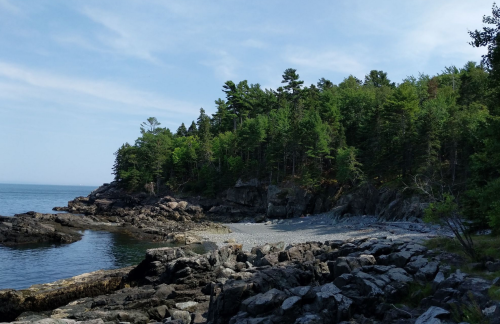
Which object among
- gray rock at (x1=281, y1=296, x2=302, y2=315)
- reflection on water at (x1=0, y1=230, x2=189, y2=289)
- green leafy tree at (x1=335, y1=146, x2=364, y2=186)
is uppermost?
green leafy tree at (x1=335, y1=146, x2=364, y2=186)

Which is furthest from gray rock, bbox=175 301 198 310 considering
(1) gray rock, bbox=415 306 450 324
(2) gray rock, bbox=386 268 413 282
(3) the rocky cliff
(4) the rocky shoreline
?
(3) the rocky cliff

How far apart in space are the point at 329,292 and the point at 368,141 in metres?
51.9

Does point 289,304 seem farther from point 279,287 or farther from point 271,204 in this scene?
point 271,204

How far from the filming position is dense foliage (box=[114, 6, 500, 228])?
43500mm

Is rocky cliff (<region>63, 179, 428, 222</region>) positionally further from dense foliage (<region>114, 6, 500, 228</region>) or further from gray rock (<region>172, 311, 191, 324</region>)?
gray rock (<region>172, 311, 191, 324</region>)

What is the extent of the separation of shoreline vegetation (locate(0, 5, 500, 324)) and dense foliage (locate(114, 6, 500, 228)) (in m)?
0.26

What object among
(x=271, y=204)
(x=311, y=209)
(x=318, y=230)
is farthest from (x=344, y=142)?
(x=318, y=230)

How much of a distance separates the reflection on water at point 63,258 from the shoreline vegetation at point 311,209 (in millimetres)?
3688

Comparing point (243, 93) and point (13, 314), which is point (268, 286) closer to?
point (13, 314)

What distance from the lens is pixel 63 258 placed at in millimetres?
33281

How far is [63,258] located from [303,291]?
89.5 ft

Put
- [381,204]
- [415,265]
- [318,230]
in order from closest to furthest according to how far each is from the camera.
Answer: [415,265] → [318,230] → [381,204]

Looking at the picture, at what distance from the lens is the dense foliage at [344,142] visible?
1713 inches

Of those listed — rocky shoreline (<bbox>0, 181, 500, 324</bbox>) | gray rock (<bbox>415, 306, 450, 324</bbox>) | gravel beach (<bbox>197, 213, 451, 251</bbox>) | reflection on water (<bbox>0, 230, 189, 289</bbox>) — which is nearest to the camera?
gray rock (<bbox>415, 306, 450, 324</bbox>)
